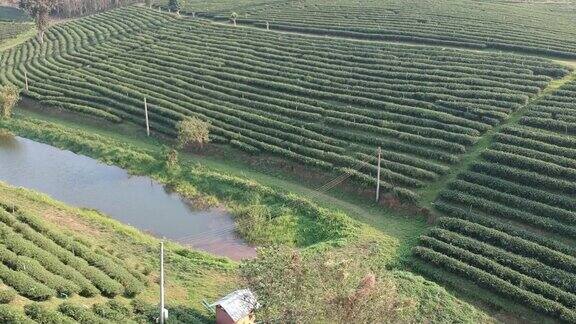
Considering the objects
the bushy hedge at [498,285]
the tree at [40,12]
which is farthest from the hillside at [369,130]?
the tree at [40,12]

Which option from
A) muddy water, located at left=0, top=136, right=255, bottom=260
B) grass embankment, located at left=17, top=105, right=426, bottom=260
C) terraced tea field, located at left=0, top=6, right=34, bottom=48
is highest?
terraced tea field, located at left=0, top=6, right=34, bottom=48

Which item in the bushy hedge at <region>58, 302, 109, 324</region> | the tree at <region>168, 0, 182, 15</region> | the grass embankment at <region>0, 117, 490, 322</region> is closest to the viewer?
the bushy hedge at <region>58, 302, 109, 324</region>

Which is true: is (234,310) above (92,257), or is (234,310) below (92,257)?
below

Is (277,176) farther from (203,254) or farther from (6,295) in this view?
(6,295)

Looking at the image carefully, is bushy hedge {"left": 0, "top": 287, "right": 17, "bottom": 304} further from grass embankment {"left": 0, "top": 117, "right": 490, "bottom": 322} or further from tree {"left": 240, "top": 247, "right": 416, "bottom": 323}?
tree {"left": 240, "top": 247, "right": 416, "bottom": 323}

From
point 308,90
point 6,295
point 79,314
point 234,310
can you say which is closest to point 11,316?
point 6,295

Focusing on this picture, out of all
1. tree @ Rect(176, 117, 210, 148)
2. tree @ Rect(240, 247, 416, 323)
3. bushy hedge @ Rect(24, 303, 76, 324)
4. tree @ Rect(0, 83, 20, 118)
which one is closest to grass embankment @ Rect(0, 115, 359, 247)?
tree @ Rect(176, 117, 210, 148)

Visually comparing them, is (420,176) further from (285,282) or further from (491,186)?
(285,282)
